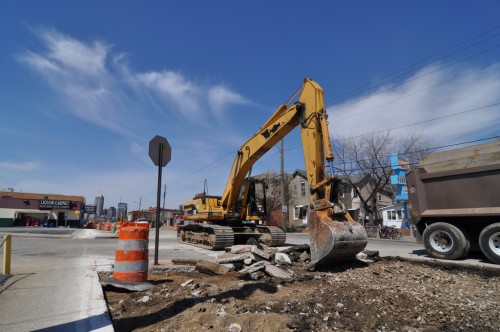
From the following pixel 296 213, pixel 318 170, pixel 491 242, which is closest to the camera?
pixel 318 170

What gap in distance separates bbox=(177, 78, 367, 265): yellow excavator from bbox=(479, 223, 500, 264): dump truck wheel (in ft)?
13.3

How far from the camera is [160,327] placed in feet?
12.7

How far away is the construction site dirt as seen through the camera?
3.96 m

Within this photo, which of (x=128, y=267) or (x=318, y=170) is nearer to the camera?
(x=128, y=267)

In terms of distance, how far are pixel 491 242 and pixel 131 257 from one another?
9160 mm

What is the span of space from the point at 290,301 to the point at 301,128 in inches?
236

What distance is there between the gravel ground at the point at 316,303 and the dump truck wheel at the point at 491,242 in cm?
272

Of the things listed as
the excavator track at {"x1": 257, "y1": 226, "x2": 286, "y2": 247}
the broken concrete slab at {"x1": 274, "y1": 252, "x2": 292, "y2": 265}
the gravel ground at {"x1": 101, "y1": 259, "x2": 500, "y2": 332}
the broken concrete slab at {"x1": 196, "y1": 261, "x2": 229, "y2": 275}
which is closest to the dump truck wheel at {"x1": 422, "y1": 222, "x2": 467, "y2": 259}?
the gravel ground at {"x1": 101, "y1": 259, "x2": 500, "y2": 332}

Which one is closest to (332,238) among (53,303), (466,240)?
(53,303)

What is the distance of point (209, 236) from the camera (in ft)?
47.5

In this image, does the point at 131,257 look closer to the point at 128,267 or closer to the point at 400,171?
the point at 128,267

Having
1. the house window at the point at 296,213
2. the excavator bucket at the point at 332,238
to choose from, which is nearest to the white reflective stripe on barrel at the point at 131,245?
the excavator bucket at the point at 332,238

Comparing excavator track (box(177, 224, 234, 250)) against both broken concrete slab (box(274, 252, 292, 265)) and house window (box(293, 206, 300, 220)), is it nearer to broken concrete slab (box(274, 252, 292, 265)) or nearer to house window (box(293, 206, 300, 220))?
broken concrete slab (box(274, 252, 292, 265))

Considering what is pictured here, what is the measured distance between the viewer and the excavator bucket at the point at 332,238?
23.7 feet
